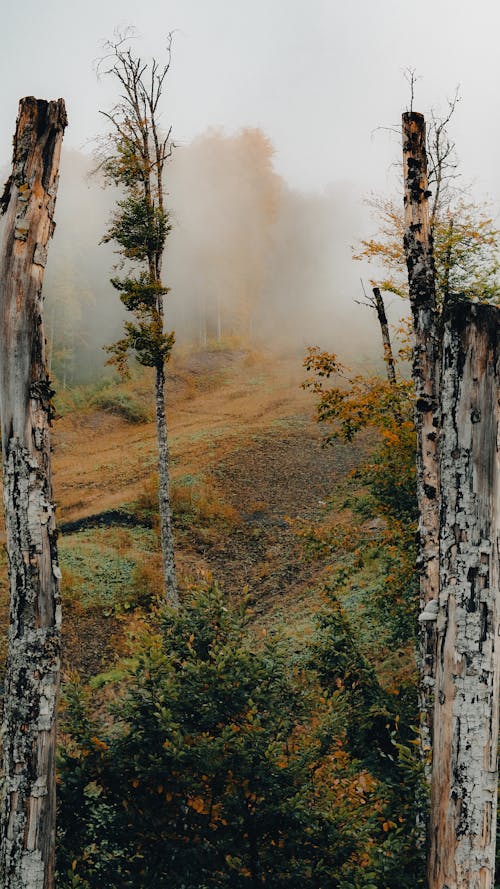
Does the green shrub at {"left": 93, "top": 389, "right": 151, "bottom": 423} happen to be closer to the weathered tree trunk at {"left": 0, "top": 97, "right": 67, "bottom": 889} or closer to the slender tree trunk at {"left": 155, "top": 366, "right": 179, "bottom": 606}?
the slender tree trunk at {"left": 155, "top": 366, "right": 179, "bottom": 606}

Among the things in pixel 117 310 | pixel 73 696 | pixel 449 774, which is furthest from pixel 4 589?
pixel 117 310

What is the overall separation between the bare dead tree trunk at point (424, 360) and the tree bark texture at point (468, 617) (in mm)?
2186

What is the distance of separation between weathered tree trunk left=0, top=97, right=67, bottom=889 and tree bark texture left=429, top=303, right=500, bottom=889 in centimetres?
235

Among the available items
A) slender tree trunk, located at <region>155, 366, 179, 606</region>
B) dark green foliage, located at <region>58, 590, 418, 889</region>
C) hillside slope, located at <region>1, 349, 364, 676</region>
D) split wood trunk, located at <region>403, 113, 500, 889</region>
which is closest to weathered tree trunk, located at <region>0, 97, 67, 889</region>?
dark green foliage, located at <region>58, 590, 418, 889</region>

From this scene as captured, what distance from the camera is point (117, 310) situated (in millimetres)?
44406

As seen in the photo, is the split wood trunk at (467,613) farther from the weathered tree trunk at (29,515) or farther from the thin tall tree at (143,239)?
the thin tall tree at (143,239)

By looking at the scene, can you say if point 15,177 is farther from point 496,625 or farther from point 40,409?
point 496,625

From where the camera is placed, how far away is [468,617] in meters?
3.26

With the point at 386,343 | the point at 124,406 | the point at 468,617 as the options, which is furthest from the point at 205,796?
the point at 124,406

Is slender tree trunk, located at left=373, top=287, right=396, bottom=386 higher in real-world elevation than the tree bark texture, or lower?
higher

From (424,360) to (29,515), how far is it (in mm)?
3697

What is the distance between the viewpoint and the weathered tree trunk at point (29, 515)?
13.3 feet

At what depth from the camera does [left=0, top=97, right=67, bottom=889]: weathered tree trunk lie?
4.05m

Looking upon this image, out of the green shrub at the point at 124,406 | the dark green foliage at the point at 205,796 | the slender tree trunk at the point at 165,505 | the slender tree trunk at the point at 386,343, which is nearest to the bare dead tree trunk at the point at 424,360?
the dark green foliage at the point at 205,796
